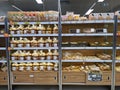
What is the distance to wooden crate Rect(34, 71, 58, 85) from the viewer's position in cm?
468

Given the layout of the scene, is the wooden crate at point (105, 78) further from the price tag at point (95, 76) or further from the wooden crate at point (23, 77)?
the wooden crate at point (23, 77)

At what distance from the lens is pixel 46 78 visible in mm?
4680

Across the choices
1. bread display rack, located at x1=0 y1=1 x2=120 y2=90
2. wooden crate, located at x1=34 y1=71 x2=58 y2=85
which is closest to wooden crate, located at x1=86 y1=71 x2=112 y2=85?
bread display rack, located at x1=0 y1=1 x2=120 y2=90

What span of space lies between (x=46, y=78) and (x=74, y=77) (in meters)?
0.70

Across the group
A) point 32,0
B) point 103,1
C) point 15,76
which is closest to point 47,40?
point 15,76

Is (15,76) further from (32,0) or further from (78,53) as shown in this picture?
(32,0)

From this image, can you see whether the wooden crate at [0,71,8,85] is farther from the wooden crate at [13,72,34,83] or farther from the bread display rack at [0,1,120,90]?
the wooden crate at [13,72,34,83]

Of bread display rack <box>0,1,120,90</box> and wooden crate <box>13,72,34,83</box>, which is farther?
wooden crate <box>13,72,34,83</box>

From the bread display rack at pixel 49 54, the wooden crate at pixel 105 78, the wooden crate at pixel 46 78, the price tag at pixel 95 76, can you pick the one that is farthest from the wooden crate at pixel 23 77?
the wooden crate at pixel 105 78

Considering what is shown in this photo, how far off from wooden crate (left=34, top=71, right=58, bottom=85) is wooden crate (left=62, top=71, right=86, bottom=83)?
25 cm

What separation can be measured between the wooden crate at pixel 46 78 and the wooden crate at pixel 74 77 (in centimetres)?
25

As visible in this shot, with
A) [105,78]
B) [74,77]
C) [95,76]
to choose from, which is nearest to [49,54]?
[74,77]

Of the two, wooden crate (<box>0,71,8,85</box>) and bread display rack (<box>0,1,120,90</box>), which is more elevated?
bread display rack (<box>0,1,120,90</box>)

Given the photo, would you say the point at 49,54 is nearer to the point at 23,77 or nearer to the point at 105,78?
the point at 23,77
